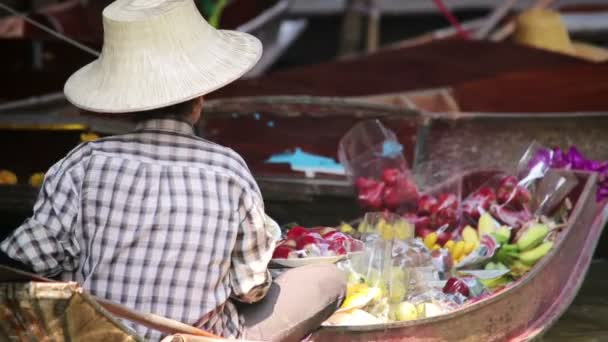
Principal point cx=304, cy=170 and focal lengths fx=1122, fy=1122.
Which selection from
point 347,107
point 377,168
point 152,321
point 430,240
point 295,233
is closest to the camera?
point 152,321

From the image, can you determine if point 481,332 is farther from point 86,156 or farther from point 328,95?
point 328,95

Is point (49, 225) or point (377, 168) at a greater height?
point (49, 225)

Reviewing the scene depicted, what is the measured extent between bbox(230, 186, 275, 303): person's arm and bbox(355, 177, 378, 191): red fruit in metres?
1.53

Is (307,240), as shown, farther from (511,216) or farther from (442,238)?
(511,216)

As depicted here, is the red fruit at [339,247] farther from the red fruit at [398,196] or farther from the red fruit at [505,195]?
the red fruit at [505,195]

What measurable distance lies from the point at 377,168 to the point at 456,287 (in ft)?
3.21

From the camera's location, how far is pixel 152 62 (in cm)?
266

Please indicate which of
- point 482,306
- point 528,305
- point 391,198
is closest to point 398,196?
point 391,198

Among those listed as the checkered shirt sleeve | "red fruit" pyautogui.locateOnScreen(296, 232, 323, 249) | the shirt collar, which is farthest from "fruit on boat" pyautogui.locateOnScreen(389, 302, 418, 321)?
the checkered shirt sleeve

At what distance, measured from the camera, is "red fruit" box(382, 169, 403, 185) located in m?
4.19

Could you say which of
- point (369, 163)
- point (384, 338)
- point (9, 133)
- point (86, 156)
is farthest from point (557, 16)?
point (86, 156)

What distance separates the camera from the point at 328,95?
5.75 m

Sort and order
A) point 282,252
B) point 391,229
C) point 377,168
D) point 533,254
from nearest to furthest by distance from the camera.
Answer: point 282,252, point 391,229, point 533,254, point 377,168

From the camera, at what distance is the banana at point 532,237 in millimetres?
3752
